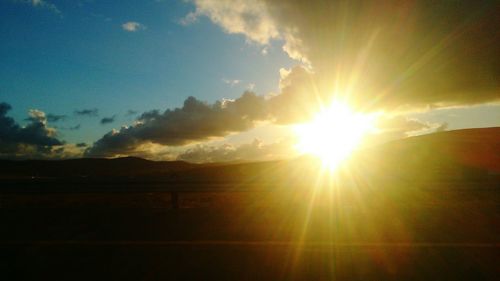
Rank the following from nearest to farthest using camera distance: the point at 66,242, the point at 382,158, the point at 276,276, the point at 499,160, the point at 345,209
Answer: the point at 276,276, the point at 66,242, the point at 345,209, the point at 382,158, the point at 499,160

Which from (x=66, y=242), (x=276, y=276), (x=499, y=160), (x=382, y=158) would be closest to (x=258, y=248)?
(x=276, y=276)

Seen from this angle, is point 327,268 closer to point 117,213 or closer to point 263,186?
point 263,186

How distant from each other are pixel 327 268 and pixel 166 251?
2860 mm

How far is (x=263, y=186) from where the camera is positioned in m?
12.3

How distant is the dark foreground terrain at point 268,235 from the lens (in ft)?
19.4

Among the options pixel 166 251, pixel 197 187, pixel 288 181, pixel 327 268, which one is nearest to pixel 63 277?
pixel 166 251

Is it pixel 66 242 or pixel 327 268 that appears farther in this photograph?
pixel 66 242

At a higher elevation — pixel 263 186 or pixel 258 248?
pixel 263 186

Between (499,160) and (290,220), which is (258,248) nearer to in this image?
(290,220)

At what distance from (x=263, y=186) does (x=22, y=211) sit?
A: 24.4 feet

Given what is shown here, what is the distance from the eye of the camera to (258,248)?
7.11 metres

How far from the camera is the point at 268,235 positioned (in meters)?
8.20

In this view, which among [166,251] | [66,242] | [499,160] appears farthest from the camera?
[499,160]

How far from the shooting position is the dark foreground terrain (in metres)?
5.93
